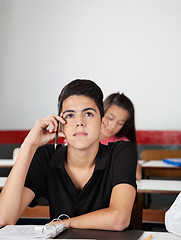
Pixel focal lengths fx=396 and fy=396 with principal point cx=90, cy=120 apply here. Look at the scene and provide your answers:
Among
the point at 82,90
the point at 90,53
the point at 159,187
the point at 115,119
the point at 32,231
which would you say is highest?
the point at 90,53

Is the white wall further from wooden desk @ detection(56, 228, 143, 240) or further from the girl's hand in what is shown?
wooden desk @ detection(56, 228, 143, 240)

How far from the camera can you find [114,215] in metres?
1.40

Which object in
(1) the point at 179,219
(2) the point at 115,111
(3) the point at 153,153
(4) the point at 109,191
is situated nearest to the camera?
(1) the point at 179,219

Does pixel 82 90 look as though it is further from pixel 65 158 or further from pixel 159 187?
pixel 159 187

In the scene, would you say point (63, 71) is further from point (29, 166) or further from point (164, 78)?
point (29, 166)

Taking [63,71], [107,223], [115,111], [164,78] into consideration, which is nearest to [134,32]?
[164,78]

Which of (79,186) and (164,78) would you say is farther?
(164,78)

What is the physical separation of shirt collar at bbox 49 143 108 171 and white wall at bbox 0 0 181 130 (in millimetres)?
3098

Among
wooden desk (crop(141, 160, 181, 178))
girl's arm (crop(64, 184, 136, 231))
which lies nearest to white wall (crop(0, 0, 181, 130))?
wooden desk (crop(141, 160, 181, 178))

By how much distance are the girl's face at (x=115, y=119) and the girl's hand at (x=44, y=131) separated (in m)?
1.48

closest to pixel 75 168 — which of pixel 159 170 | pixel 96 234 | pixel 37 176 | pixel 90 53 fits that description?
pixel 37 176

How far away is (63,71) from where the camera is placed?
495 centimetres

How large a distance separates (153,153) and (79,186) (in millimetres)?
2601

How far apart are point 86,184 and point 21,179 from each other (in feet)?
0.85
